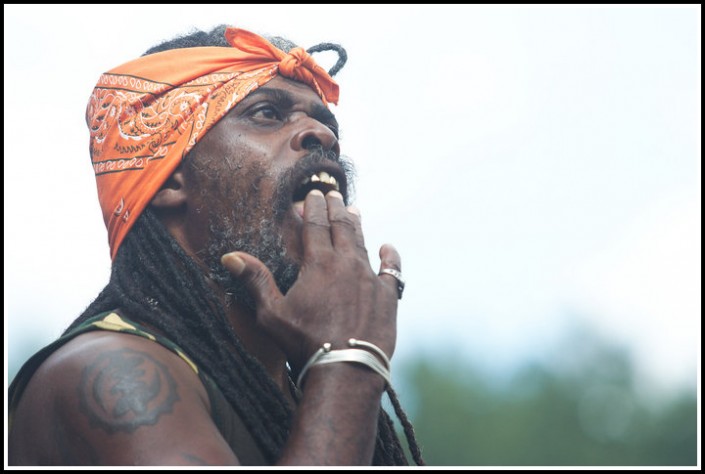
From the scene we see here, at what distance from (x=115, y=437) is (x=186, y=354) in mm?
645

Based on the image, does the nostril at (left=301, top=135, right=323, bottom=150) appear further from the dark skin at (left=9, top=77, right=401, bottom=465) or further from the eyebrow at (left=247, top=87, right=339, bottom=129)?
the eyebrow at (left=247, top=87, right=339, bottom=129)

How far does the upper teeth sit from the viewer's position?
4.86 m

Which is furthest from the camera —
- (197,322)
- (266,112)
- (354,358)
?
(266,112)

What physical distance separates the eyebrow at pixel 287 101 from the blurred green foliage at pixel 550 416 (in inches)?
854

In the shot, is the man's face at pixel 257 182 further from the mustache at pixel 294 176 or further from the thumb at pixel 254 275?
the thumb at pixel 254 275

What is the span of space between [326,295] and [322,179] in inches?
33.5

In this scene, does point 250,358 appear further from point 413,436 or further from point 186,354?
point 413,436

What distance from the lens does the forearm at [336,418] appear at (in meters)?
3.72

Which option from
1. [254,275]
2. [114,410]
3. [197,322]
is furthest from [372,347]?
[114,410]

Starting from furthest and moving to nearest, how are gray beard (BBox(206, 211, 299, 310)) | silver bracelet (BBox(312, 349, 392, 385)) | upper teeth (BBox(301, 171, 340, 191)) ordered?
upper teeth (BBox(301, 171, 340, 191)) < gray beard (BBox(206, 211, 299, 310)) < silver bracelet (BBox(312, 349, 392, 385))

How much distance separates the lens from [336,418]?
3799 mm

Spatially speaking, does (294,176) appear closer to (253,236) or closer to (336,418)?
(253,236)

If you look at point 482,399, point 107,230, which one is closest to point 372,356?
point 107,230

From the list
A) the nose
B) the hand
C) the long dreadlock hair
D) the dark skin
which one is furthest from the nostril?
the long dreadlock hair
